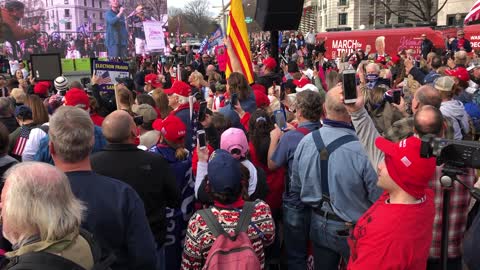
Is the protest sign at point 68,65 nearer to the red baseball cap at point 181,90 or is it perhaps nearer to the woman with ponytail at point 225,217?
the red baseball cap at point 181,90

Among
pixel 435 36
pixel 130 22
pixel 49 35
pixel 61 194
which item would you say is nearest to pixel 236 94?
pixel 61 194

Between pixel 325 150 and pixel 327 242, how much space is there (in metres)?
0.69

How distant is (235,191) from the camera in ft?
9.72

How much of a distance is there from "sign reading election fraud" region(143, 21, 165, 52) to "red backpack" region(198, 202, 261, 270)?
12264 mm

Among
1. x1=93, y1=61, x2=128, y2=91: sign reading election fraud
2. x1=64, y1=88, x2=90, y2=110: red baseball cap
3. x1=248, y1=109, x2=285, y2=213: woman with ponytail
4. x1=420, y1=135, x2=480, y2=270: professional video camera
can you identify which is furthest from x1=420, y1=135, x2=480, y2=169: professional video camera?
x1=93, y1=61, x2=128, y2=91: sign reading election fraud

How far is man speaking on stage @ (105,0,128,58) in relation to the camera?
602 inches

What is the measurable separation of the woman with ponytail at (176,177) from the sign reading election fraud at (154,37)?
35.8 ft

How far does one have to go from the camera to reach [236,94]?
582 cm

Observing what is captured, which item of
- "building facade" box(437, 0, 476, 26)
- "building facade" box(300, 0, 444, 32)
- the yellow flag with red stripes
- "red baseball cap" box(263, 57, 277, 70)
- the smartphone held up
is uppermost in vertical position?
"building facade" box(300, 0, 444, 32)

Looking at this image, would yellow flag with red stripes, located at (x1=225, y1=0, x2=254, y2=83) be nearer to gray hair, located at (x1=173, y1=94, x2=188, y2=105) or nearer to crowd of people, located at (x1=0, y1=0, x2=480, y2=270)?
gray hair, located at (x1=173, y1=94, x2=188, y2=105)

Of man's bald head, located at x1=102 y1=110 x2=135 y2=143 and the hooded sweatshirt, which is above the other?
man's bald head, located at x1=102 y1=110 x2=135 y2=143

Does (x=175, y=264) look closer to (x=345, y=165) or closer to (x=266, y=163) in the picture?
(x=266, y=163)

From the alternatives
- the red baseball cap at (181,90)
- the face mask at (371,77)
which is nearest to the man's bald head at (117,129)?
the red baseball cap at (181,90)

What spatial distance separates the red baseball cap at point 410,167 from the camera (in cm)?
242
